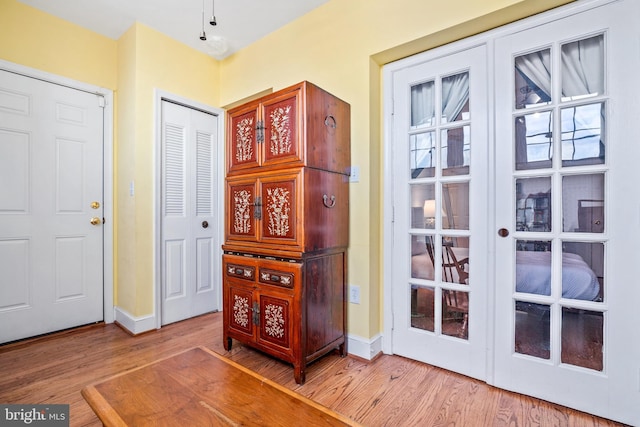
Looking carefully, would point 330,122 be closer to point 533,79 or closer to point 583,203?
point 533,79

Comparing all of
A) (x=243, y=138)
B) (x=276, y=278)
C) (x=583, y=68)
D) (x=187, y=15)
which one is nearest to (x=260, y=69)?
(x=187, y=15)

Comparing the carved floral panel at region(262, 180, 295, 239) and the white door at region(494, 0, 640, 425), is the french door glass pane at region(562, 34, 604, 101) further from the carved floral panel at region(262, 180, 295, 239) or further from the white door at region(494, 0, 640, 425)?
the carved floral panel at region(262, 180, 295, 239)

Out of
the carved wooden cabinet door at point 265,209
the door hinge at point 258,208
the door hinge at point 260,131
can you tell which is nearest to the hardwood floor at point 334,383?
the carved wooden cabinet door at point 265,209

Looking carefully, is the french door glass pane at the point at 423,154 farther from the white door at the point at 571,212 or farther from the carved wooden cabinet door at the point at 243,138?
the carved wooden cabinet door at the point at 243,138

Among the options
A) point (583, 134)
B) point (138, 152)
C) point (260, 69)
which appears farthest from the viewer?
point (260, 69)

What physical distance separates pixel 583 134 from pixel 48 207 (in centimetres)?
378

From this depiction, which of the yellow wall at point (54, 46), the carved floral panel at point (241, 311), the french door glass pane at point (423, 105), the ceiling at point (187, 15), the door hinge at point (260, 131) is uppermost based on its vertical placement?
the ceiling at point (187, 15)

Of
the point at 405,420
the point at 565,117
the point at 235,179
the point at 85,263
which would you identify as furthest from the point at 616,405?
the point at 85,263

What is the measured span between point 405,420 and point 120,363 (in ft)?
6.15

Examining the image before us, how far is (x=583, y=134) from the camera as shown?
5.22 ft

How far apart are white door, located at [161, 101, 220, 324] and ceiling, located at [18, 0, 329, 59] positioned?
0.66 m

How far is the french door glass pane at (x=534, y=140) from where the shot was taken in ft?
5.52

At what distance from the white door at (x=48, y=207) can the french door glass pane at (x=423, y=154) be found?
276cm

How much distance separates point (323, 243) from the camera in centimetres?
196
